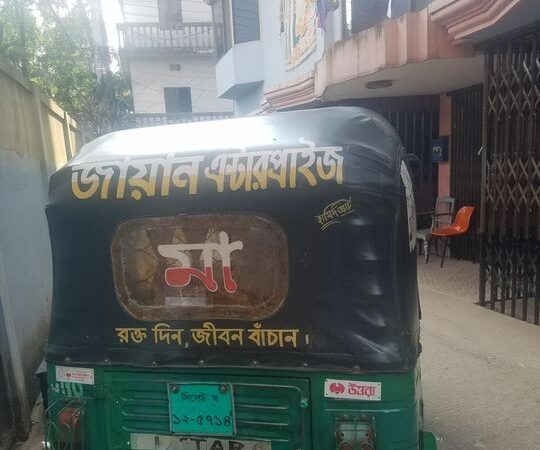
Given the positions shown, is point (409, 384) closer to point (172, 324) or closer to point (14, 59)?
point (172, 324)

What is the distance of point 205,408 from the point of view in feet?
6.79

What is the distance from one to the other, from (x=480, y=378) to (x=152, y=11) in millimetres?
24327

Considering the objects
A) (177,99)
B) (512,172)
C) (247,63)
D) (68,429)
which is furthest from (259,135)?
(177,99)

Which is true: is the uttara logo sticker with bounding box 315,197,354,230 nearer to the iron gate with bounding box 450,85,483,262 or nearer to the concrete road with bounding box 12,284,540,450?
the concrete road with bounding box 12,284,540,450

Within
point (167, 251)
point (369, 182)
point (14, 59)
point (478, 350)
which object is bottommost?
point (478, 350)

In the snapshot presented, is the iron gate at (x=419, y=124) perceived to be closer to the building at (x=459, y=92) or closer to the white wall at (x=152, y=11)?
the building at (x=459, y=92)

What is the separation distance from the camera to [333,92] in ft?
25.6

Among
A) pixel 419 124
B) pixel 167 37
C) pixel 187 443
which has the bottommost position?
pixel 187 443

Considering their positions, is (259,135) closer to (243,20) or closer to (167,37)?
(243,20)

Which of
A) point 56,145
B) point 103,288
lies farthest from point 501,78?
point 56,145

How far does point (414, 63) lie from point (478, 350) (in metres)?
3.25

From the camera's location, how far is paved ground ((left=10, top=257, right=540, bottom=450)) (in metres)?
3.30

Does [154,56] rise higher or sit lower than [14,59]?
higher

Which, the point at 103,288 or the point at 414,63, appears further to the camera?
the point at 414,63
